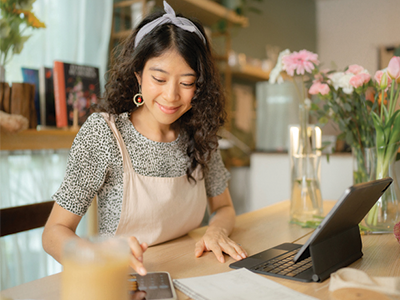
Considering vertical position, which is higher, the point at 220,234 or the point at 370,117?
the point at 370,117

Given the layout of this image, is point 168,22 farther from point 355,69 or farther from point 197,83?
point 355,69

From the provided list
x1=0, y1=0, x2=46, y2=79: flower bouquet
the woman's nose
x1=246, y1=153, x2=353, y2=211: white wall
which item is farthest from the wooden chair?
x1=246, y1=153, x2=353, y2=211: white wall

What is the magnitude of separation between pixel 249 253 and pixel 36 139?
1.12 meters

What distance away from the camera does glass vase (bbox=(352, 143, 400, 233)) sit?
3.89 ft

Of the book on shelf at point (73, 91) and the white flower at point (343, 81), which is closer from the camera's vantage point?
the white flower at point (343, 81)

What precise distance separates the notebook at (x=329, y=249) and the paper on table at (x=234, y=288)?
6 centimetres

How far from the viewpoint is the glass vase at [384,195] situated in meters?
1.19

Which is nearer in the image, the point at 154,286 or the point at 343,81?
the point at 154,286

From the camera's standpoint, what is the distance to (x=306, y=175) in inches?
54.6

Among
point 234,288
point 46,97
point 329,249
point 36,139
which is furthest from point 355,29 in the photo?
point 234,288

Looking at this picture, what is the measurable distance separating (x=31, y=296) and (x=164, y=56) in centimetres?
70

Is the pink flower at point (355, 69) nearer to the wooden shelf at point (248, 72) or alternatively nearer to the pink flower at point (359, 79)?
the pink flower at point (359, 79)

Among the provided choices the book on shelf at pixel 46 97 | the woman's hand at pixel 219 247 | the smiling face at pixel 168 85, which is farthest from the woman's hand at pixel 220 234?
the book on shelf at pixel 46 97

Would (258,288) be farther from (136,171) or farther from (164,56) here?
(164,56)
